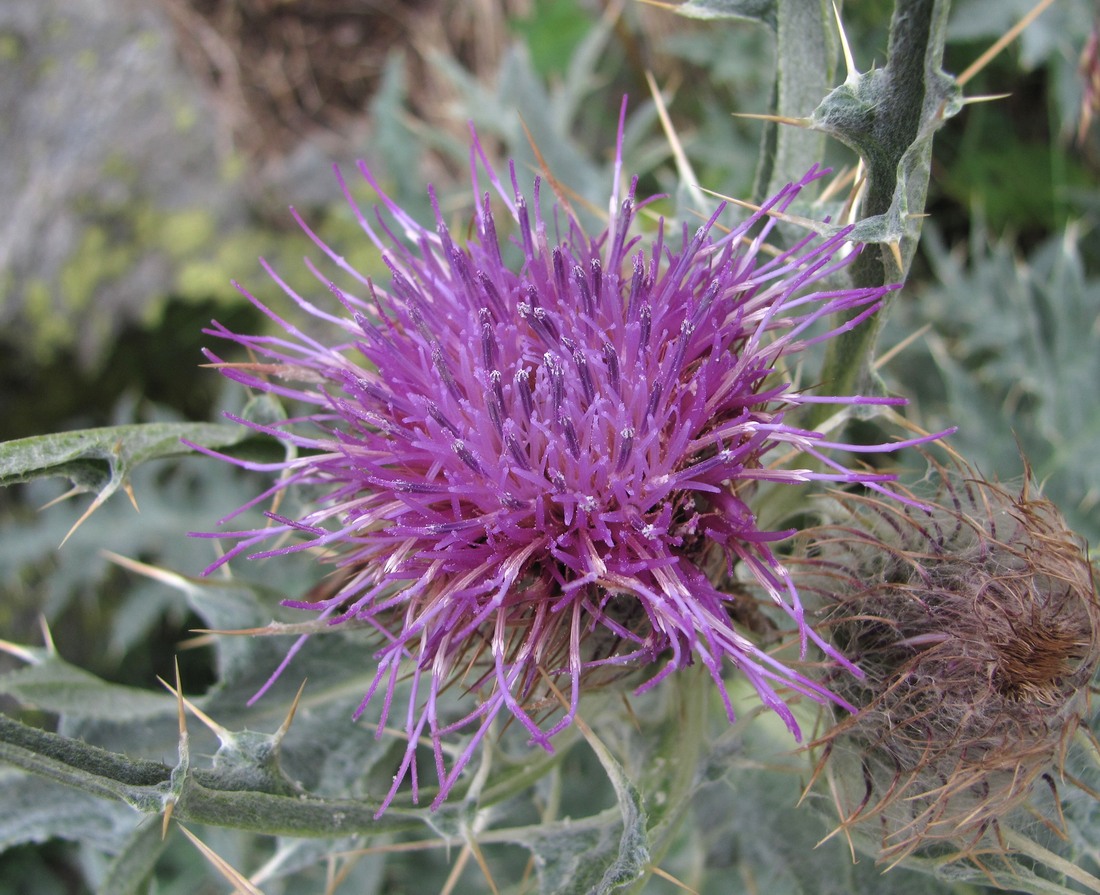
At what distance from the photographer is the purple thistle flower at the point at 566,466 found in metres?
1.98

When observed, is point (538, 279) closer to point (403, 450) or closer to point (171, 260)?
point (403, 450)

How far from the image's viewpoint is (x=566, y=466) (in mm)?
2045

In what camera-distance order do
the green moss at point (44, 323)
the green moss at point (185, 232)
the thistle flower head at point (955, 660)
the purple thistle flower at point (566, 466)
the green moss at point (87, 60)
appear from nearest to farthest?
the thistle flower head at point (955, 660), the purple thistle flower at point (566, 466), the green moss at point (44, 323), the green moss at point (185, 232), the green moss at point (87, 60)

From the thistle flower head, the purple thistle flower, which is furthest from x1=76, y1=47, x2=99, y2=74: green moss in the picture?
the thistle flower head

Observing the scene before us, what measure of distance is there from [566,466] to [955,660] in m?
0.87

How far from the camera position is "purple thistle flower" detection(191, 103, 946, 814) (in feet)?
6.50

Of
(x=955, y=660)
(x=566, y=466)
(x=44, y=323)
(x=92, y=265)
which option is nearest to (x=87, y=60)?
(x=92, y=265)

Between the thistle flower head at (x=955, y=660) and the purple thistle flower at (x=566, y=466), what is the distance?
6.8 inches

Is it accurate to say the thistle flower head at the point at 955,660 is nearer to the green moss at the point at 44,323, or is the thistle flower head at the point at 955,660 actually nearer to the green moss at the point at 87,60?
the green moss at the point at 44,323

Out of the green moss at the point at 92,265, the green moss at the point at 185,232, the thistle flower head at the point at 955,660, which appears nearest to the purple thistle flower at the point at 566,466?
the thistle flower head at the point at 955,660

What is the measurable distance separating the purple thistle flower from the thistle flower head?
17 centimetres

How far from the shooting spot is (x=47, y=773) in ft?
5.91

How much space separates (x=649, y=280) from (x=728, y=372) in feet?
0.99

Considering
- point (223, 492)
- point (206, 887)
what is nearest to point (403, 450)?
point (223, 492)
